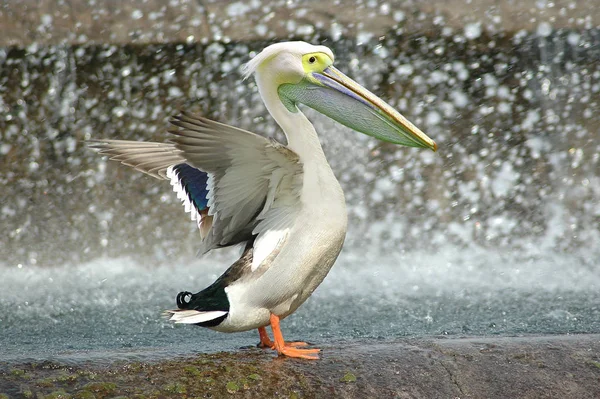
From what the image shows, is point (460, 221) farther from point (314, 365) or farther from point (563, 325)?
point (314, 365)

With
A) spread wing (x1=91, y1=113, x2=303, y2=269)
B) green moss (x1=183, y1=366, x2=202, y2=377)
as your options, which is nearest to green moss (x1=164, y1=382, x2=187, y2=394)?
green moss (x1=183, y1=366, x2=202, y2=377)

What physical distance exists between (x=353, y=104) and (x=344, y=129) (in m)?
3.82

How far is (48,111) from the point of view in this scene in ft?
23.6

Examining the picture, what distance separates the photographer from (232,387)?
2.61 metres

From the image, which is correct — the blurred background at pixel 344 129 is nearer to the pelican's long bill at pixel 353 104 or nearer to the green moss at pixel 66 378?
the pelican's long bill at pixel 353 104

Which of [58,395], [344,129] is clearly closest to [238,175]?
[58,395]

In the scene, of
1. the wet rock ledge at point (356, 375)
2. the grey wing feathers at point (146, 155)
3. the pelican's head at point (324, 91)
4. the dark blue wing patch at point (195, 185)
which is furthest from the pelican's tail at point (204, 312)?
the pelican's head at point (324, 91)

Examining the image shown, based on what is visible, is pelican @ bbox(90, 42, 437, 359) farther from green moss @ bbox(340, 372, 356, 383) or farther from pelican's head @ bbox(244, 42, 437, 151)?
green moss @ bbox(340, 372, 356, 383)

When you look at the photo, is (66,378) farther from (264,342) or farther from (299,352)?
(264,342)

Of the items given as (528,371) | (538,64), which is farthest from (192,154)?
(538,64)

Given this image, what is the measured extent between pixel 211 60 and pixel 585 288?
11.6 ft

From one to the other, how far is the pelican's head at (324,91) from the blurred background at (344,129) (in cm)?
343

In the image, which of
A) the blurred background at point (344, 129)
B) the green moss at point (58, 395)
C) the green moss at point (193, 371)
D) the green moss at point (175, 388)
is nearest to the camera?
the green moss at point (58, 395)

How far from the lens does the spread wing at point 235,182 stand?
3.05 metres
